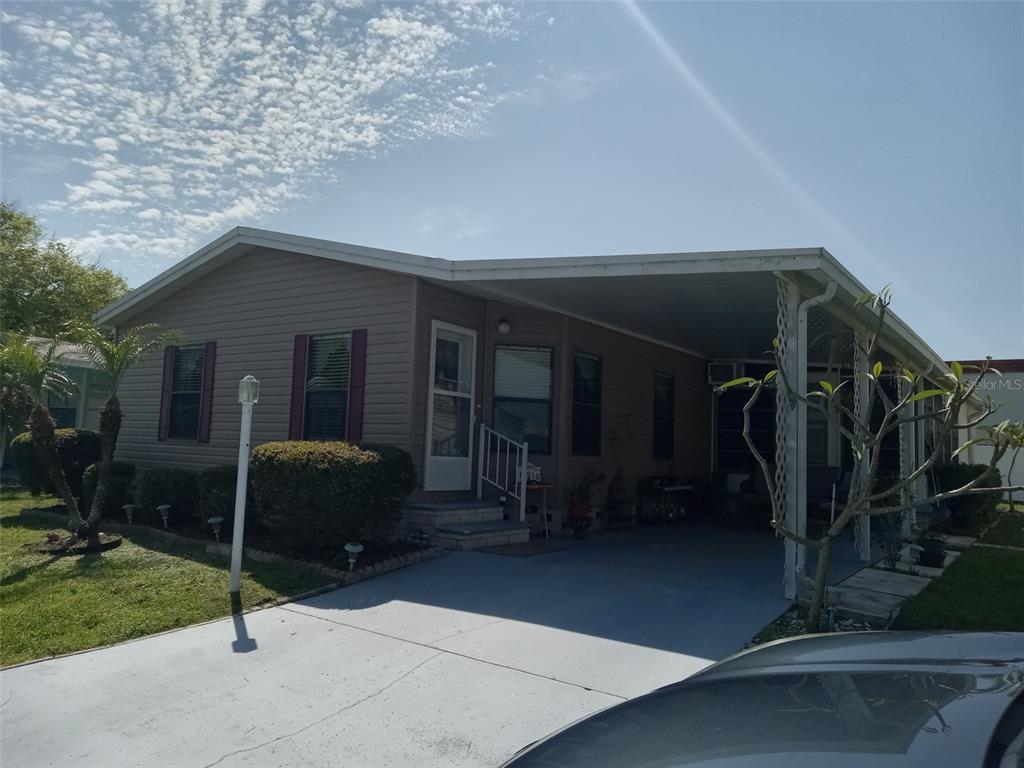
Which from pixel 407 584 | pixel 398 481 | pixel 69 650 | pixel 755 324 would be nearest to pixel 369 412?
pixel 398 481

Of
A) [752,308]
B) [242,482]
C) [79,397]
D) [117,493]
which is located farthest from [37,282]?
[752,308]

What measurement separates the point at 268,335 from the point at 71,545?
380cm

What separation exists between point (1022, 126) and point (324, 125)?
7642 millimetres

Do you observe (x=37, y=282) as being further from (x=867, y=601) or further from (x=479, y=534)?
(x=867, y=601)

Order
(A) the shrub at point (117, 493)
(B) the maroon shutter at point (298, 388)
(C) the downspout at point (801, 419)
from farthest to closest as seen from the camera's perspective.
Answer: (A) the shrub at point (117, 493), (B) the maroon shutter at point (298, 388), (C) the downspout at point (801, 419)

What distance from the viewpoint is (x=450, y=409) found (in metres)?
9.08

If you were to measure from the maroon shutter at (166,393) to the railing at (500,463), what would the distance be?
225 inches

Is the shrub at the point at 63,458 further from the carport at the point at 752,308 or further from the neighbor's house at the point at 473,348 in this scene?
the carport at the point at 752,308

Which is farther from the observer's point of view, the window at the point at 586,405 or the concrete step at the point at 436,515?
the window at the point at 586,405

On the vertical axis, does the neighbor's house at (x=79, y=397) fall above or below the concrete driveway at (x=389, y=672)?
above

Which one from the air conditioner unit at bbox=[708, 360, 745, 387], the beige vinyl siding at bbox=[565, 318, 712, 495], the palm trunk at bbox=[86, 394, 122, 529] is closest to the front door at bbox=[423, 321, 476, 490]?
the beige vinyl siding at bbox=[565, 318, 712, 495]

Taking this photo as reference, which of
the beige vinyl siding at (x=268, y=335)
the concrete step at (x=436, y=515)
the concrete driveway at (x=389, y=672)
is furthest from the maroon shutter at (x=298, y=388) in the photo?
the concrete driveway at (x=389, y=672)

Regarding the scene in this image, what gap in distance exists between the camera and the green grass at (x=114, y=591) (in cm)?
509

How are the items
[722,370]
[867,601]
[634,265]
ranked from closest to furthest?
[867,601] → [634,265] → [722,370]
